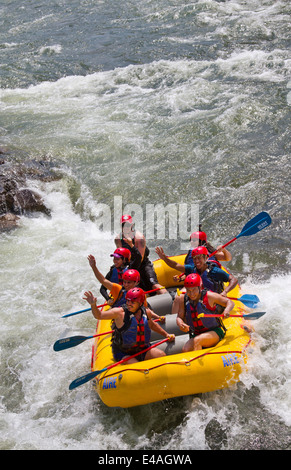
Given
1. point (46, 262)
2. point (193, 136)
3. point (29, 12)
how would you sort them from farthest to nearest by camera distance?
1. point (29, 12)
2. point (193, 136)
3. point (46, 262)

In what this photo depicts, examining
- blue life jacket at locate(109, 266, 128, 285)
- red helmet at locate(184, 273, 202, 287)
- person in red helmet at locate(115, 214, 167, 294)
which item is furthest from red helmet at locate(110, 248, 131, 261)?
red helmet at locate(184, 273, 202, 287)

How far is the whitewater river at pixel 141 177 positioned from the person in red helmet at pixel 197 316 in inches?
17.8

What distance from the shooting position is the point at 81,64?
1328 cm

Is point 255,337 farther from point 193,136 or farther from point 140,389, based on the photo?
point 193,136

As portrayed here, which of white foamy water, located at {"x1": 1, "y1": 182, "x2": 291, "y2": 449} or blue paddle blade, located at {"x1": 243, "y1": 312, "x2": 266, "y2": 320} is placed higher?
blue paddle blade, located at {"x1": 243, "y1": 312, "x2": 266, "y2": 320}

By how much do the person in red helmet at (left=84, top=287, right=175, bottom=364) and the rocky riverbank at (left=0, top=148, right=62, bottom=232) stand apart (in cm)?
383

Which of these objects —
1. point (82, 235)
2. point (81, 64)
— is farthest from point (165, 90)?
point (82, 235)

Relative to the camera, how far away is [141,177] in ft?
28.1

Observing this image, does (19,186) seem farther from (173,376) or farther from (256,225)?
(173,376)

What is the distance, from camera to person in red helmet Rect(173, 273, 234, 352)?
4.54 m

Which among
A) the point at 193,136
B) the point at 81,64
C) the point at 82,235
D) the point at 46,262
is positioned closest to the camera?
the point at 46,262

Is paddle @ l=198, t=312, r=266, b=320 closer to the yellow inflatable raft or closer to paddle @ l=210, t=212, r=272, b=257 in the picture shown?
the yellow inflatable raft

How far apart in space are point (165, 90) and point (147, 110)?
96 centimetres

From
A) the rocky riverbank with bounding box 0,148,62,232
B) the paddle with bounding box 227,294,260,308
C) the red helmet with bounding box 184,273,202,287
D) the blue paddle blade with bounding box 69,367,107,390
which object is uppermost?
the red helmet with bounding box 184,273,202,287
